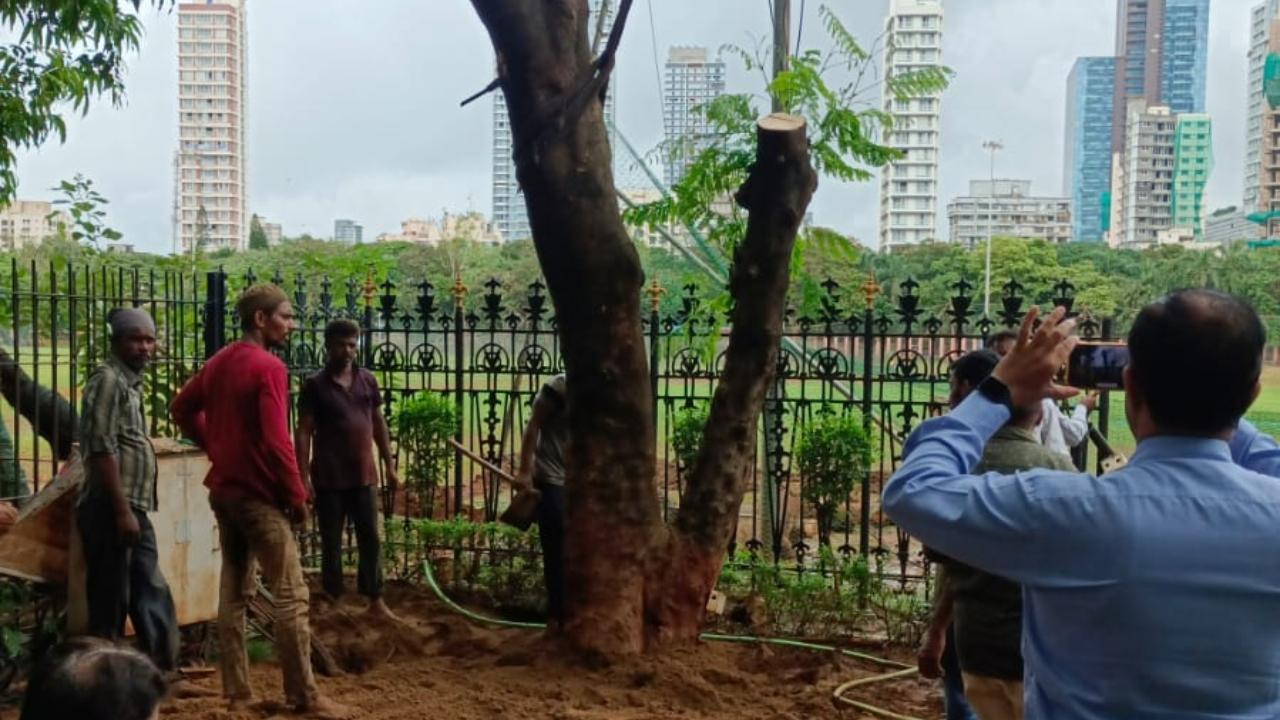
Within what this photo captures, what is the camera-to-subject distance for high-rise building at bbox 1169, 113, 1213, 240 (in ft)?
176

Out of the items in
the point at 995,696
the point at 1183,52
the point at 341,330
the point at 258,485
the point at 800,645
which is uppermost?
the point at 1183,52

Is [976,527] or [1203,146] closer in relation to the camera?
[976,527]

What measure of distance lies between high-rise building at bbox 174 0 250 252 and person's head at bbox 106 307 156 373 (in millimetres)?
53073

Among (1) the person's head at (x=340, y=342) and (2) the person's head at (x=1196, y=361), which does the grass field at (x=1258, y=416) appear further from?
(2) the person's head at (x=1196, y=361)

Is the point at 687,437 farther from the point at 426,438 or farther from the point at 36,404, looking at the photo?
the point at 36,404

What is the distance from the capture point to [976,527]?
5.89 feet

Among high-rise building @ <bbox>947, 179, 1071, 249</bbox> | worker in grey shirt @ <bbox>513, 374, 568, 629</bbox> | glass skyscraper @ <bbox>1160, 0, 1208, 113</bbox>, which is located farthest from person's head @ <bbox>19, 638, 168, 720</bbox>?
glass skyscraper @ <bbox>1160, 0, 1208, 113</bbox>

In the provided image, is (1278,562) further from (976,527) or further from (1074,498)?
(976,527)

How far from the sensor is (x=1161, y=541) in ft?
5.57

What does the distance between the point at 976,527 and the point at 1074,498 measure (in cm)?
15

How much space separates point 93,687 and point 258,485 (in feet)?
10.4

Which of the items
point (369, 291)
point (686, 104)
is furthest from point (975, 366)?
A: point (686, 104)

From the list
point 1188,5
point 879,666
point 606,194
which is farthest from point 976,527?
point 1188,5

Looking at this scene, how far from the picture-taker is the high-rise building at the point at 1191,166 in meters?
53.6
